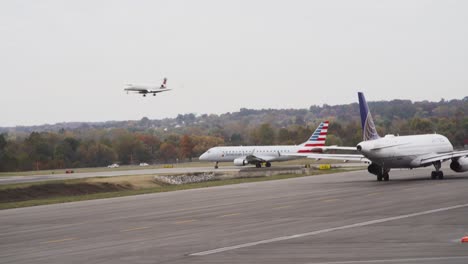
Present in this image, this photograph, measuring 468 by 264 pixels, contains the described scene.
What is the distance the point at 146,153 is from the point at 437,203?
11325 centimetres

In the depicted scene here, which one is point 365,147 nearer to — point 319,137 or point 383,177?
point 383,177

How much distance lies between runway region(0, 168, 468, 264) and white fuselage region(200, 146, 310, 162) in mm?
52856

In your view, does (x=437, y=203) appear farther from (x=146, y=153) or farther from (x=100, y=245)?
(x=146, y=153)

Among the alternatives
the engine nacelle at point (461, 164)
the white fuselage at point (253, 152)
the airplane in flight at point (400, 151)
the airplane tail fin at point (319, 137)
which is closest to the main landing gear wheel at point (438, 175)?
the airplane in flight at point (400, 151)

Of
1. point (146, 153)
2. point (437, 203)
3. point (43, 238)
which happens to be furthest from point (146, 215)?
point (146, 153)

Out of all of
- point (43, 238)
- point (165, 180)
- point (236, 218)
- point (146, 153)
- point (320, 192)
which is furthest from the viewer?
point (146, 153)

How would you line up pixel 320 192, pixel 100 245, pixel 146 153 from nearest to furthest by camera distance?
1. pixel 100 245
2. pixel 320 192
3. pixel 146 153

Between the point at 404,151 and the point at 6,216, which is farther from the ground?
the point at 404,151

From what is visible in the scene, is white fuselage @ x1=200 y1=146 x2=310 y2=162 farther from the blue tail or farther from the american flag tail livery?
the blue tail

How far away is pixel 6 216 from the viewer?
3622cm

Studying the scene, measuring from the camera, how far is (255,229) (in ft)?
79.8

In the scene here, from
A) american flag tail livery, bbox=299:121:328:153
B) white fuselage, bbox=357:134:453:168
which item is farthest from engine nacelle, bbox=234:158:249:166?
white fuselage, bbox=357:134:453:168

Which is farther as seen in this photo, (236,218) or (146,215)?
(146,215)

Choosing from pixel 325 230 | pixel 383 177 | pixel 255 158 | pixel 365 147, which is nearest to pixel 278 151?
pixel 255 158
